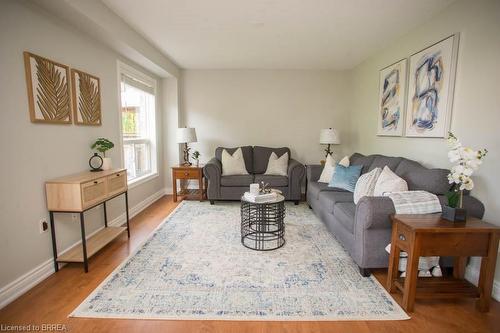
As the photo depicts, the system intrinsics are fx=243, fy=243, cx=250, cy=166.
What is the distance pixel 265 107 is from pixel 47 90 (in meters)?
3.53

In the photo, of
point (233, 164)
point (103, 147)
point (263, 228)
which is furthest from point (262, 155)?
point (103, 147)

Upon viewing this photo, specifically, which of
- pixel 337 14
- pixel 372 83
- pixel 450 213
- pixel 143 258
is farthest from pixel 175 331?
pixel 372 83

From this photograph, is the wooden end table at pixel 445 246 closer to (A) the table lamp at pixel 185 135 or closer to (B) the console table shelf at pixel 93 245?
(B) the console table shelf at pixel 93 245

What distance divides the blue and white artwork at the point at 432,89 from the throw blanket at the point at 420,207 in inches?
35.4

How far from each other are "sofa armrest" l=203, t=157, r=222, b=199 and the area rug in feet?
4.09

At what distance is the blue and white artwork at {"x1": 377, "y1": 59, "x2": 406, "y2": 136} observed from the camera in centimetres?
308

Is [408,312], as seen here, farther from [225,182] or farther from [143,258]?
[225,182]

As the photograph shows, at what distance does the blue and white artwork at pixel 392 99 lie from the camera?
3080mm

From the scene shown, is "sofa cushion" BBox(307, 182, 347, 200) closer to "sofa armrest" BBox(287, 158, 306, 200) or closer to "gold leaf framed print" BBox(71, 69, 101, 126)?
"sofa armrest" BBox(287, 158, 306, 200)

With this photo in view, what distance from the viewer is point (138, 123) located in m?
4.12

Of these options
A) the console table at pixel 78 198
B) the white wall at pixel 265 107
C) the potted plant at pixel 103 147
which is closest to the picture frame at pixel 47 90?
the potted plant at pixel 103 147

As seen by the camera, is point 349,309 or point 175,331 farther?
point 349,309

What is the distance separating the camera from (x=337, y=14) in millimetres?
2529

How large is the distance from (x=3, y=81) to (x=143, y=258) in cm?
179
